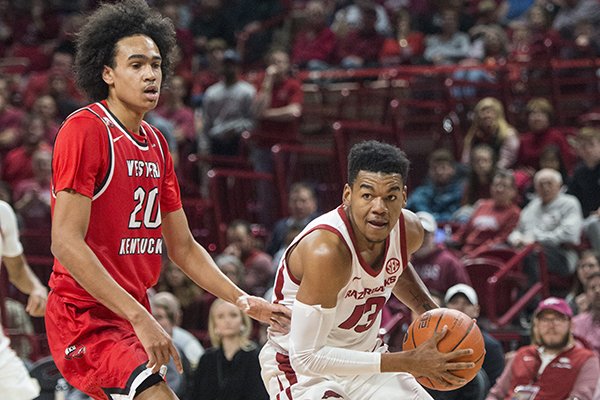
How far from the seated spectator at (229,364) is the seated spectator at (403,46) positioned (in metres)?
6.17

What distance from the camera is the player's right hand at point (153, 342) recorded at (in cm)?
400

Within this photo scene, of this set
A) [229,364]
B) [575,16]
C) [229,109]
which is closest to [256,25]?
[229,109]

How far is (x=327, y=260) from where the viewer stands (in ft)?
15.0

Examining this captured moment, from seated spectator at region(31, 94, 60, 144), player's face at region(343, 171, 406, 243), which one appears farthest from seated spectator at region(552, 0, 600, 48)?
player's face at region(343, 171, 406, 243)

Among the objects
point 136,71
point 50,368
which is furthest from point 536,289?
point 136,71

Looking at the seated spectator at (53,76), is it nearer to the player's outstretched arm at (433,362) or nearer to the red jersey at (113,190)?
the red jersey at (113,190)

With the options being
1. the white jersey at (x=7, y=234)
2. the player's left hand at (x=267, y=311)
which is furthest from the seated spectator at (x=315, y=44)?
the player's left hand at (x=267, y=311)

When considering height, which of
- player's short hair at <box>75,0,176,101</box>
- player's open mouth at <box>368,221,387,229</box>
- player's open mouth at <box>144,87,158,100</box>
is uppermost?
player's short hair at <box>75,0,176,101</box>

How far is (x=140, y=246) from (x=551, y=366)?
12.1ft

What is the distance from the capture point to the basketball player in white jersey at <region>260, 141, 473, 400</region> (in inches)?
180

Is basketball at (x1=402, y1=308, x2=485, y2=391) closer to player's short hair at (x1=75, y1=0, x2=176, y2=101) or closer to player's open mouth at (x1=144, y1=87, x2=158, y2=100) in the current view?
player's open mouth at (x1=144, y1=87, x2=158, y2=100)

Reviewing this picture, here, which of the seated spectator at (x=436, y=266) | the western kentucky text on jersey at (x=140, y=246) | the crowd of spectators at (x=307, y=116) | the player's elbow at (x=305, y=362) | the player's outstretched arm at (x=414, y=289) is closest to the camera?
the western kentucky text on jersey at (x=140, y=246)

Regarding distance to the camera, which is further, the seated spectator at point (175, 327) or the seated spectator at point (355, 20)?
the seated spectator at point (355, 20)

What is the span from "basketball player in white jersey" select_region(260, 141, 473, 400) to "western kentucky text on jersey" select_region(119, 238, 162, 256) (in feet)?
2.02
